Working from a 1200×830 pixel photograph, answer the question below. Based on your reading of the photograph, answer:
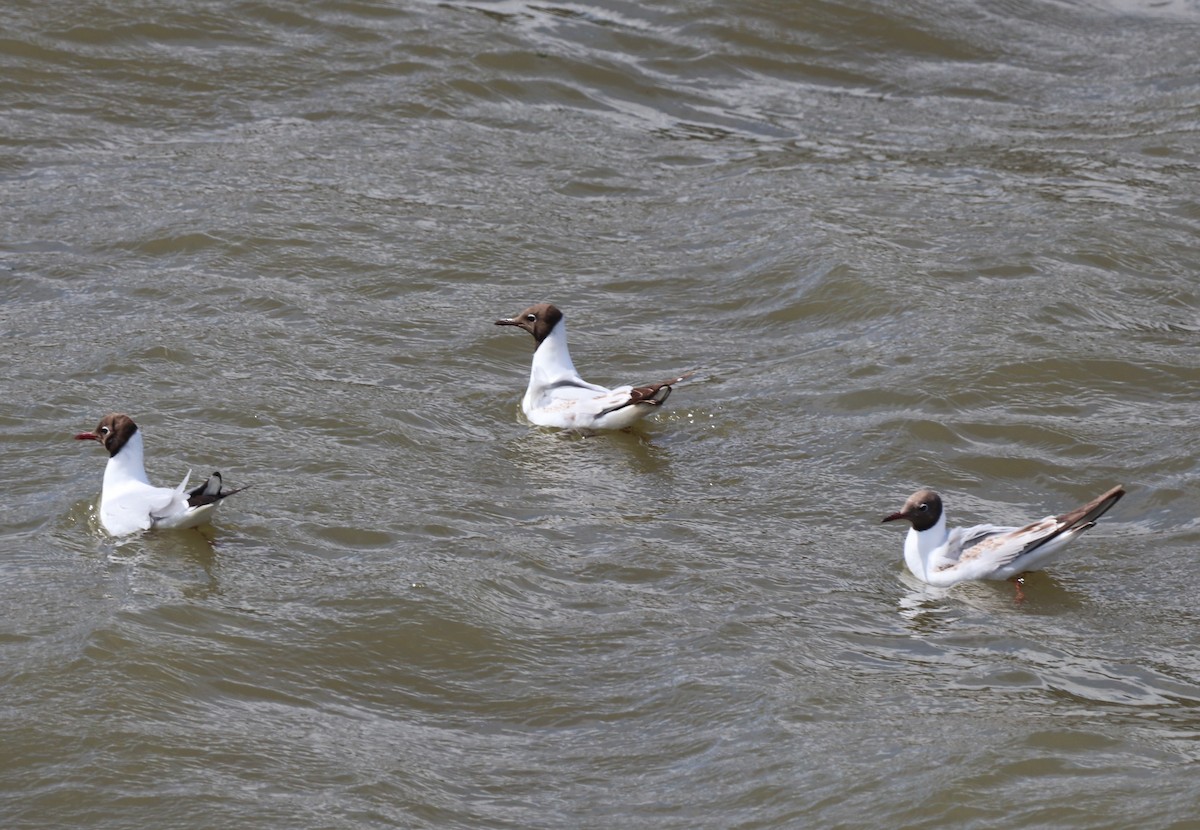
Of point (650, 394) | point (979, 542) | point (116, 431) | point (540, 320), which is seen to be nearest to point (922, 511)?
point (979, 542)

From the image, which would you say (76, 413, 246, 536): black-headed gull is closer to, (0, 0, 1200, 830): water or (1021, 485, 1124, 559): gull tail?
(0, 0, 1200, 830): water

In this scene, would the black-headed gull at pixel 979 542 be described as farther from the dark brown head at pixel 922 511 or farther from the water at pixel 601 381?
the water at pixel 601 381

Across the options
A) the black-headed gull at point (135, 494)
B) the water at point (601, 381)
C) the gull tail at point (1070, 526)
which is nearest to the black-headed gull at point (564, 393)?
the water at point (601, 381)

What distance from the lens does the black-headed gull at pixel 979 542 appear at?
8234 millimetres

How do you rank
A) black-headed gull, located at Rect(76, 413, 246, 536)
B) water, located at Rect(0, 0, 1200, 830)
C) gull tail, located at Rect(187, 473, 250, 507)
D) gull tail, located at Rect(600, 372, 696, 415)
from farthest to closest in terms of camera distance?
gull tail, located at Rect(600, 372, 696, 415) → black-headed gull, located at Rect(76, 413, 246, 536) → gull tail, located at Rect(187, 473, 250, 507) → water, located at Rect(0, 0, 1200, 830)

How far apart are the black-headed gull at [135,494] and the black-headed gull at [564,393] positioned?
7.75 ft

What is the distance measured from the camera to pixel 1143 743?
21.9ft

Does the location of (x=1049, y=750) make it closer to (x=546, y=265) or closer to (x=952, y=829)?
(x=952, y=829)

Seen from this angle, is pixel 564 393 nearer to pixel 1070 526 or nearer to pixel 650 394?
pixel 650 394

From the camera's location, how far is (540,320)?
10.7 metres

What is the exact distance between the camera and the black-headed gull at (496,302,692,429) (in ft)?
32.9

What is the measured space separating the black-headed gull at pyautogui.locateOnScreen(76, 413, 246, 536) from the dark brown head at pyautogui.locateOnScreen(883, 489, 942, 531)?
10.8 feet

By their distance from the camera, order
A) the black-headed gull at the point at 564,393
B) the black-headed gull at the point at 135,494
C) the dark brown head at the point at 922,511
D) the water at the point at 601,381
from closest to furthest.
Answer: the water at the point at 601,381
the black-headed gull at the point at 135,494
the dark brown head at the point at 922,511
the black-headed gull at the point at 564,393

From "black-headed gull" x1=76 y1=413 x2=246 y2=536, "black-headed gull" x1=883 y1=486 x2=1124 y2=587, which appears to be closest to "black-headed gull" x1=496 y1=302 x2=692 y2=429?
"black-headed gull" x1=883 y1=486 x2=1124 y2=587
